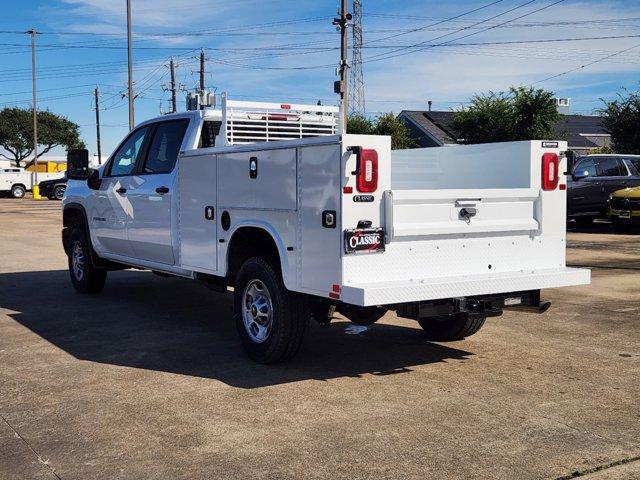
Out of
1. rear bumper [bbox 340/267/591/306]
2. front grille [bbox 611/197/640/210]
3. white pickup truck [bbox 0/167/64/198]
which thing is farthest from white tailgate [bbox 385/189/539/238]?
white pickup truck [bbox 0/167/64/198]

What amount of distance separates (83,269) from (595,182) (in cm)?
1439

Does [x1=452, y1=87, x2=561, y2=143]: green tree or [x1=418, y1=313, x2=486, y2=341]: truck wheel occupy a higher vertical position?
[x1=452, y1=87, x2=561, y2=143]: green tree

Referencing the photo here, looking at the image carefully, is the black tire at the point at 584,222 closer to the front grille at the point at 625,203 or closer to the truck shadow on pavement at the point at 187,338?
the front grille at the point at 625,203

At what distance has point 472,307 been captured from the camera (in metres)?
5.87

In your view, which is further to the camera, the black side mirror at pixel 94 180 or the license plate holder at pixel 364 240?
the black side mirror at pixel 94 180

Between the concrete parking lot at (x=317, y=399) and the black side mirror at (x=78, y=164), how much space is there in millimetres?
1609

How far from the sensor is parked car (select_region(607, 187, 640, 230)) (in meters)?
18.8

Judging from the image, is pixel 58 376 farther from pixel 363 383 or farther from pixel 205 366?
pixel 363 383

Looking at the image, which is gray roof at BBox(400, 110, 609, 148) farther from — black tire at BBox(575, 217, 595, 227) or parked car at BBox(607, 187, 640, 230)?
parked car at BBox(607, 187, 640, 230)

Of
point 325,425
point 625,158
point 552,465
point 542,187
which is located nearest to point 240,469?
point 325,425

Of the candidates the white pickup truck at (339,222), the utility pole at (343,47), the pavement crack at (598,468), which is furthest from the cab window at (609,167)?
the pavement crack at (598,468)

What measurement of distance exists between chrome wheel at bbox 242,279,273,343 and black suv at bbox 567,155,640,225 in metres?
14.7

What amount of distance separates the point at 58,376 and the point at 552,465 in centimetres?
380

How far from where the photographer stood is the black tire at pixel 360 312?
6.09m
